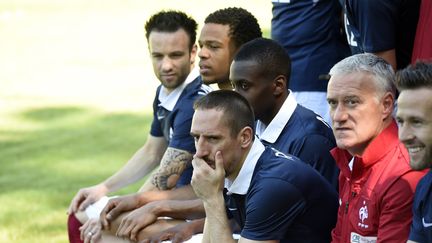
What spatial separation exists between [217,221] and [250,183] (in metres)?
0.22

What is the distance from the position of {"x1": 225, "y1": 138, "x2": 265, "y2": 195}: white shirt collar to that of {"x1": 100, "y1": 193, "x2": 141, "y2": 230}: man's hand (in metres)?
1.22

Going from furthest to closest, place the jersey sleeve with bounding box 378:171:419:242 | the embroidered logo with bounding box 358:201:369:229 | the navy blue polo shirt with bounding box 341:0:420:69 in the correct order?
the navy blue polo shirt with bounding box 341:0:420:69 < the embroidered logo with bounding box 358:201:369:229 < the jersey sleeve with bounding box 378:171:419:242

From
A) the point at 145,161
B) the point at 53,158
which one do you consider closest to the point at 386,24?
the point at 145,161

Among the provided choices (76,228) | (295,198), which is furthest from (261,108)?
(76,228)

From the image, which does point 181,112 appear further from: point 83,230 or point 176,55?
point 83,230

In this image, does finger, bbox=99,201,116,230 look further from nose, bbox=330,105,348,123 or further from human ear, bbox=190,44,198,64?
nose, bbox=330,105,348,123

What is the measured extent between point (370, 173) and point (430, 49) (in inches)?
31.0

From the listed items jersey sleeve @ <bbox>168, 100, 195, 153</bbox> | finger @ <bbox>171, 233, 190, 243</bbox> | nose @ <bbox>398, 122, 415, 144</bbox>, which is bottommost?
finger @ <bbox>171, 233, 190, 243</bbox>

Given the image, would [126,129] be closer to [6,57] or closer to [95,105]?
[95,105]

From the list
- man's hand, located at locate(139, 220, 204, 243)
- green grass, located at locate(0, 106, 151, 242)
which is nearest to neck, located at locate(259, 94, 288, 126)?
man's hand, located at locate(139, 220, 204, 243)

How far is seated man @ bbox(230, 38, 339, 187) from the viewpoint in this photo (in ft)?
16.3

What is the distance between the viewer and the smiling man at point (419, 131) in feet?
13.0

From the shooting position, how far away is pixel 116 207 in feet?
18.8

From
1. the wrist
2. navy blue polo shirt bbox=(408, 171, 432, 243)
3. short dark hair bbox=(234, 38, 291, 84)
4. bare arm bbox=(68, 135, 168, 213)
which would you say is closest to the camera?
navy blue polo shirt bbox=(408, 171, 432, 243)
